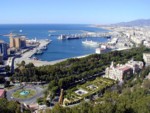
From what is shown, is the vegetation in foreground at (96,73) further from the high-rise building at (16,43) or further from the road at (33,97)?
the high-rise building at (16,43)

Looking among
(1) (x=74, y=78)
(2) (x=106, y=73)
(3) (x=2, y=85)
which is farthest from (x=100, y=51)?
(3) (x=2, y=85)

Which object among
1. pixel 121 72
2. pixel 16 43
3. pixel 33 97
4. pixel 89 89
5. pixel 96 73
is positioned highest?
pixel 16 43

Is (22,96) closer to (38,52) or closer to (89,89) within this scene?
(89,89)

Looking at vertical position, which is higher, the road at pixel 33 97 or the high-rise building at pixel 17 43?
the high-rise building at pixel 17 43

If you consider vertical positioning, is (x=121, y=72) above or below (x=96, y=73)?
above

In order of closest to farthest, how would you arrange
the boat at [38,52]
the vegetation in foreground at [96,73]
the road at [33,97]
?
the vegetation in foreground at [96,73] < the road at [33,97] < the boat at [38,52]

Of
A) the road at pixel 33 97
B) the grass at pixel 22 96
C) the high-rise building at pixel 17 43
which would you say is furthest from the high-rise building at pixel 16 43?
the grass at pixel 22 96

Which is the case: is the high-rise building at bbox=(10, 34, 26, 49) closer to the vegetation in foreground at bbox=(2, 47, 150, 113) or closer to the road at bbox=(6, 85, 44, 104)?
the vegetation in foreground at bbox=(2, 47, 150, 113)

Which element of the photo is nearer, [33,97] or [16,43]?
[33,97]

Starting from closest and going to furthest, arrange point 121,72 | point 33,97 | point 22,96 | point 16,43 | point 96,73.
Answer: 1. point 33,97
2. point 22,96
3. point 121,72
4. point 96,73
5. point 16,43

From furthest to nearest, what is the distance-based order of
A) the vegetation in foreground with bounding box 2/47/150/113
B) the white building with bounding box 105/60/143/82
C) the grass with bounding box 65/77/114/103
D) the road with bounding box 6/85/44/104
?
1. the white building with bounding box 105/60/143/82
2. the grass with bounding box 65/77/114/103
3. the road with bounding box 6/85/44/104
4. the vegetation in foreground with bounding box 2/47/150/113

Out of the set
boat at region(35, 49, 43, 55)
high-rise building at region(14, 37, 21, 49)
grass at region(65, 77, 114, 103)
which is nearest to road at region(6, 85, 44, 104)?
grass at region(65, 77, 114, 103)

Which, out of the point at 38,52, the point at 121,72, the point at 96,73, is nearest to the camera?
the point at 121,72

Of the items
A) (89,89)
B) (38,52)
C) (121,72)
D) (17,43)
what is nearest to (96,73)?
(121,72)
